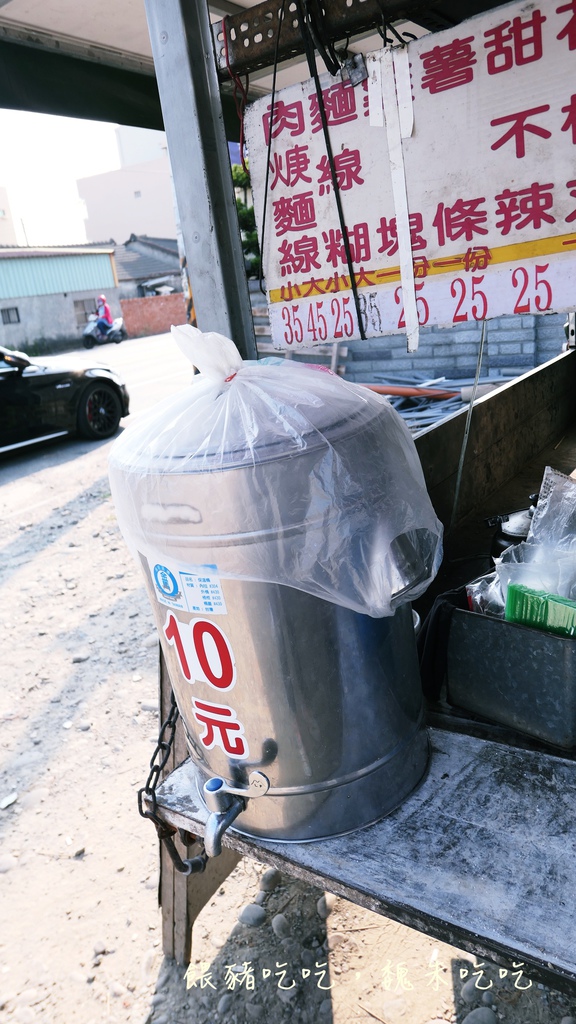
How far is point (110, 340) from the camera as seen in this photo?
78.7ft

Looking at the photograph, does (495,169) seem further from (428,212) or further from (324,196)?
(324,196)

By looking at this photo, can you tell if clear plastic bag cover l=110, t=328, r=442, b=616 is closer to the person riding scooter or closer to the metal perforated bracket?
the metal perforated bracket

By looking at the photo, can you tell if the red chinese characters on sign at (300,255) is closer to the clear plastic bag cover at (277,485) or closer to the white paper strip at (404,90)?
the white paper strip at (404,90)

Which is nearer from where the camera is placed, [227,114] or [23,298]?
[227,114]

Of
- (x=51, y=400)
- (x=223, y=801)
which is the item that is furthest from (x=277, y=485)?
(x=51, y=400)

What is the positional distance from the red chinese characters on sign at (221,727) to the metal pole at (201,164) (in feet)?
3.60

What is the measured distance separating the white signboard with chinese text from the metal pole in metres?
0.14

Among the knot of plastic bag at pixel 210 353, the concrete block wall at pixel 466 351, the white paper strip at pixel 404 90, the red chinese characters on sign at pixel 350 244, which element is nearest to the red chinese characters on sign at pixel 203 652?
the knot of plastic bag at pixel 210 353

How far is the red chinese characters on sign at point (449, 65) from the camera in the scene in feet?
5.55

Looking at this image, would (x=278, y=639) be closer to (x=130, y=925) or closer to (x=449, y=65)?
(x=449, y=65)

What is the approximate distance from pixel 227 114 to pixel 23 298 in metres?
22.5

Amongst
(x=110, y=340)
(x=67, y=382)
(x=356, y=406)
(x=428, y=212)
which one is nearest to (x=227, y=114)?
(x=428, y=212)

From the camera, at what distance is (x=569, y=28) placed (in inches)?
62.2

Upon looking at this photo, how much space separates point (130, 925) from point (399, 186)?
253 centimetres
